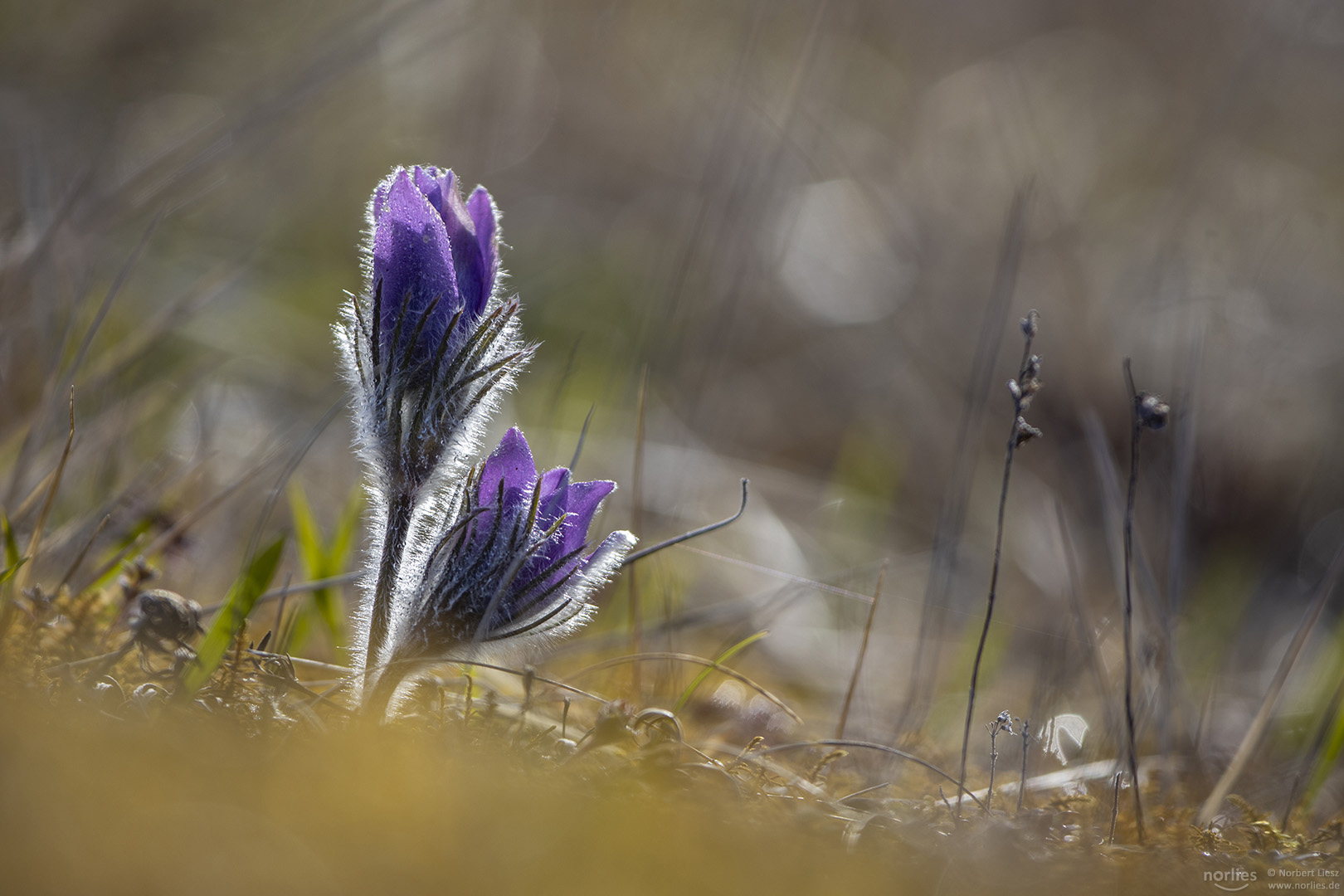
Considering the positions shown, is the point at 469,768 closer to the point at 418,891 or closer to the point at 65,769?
the point at 418,891

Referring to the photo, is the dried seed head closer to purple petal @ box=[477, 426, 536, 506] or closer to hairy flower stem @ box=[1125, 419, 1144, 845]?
hairy flower stem @ box=[1125, 419, 1144, 845]

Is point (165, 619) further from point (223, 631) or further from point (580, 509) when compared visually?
point (580, 509)

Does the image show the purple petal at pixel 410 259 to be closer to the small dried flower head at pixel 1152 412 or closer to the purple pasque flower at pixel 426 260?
the purple pasque flower at pixel 426 260

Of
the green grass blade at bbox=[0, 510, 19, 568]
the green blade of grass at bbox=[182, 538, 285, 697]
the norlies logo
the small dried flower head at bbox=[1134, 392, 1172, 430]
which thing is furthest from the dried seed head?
the green grass blade at bbox=[0, 510, 19, 568]

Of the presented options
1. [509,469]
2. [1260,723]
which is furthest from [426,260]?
[1260,723]

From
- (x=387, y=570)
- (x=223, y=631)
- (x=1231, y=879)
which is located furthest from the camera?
(x=387, y=570)

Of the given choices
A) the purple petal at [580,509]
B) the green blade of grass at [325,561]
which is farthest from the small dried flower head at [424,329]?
the green blade of grass at [325,561]
